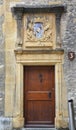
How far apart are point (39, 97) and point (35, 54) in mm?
1216

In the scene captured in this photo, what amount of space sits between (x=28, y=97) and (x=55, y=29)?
2050 millimetres

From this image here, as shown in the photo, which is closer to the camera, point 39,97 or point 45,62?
point 45,62

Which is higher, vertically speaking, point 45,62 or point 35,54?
point 35,54

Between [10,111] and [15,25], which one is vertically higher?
[15,25]

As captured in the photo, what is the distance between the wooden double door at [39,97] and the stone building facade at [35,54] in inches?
8.5

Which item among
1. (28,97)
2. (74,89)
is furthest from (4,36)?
(74,89)

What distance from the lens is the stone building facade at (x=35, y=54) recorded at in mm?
9781

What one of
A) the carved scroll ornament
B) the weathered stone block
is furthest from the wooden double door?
the carved scroll ornament

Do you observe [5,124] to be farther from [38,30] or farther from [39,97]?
[38,30]

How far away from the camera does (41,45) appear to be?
984cm

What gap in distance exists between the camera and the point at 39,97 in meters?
9.96

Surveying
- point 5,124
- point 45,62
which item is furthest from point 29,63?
point 5,124

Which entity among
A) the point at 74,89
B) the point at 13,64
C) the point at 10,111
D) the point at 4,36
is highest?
the point at 4,36

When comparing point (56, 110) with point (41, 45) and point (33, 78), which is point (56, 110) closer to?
point (33, 78)
